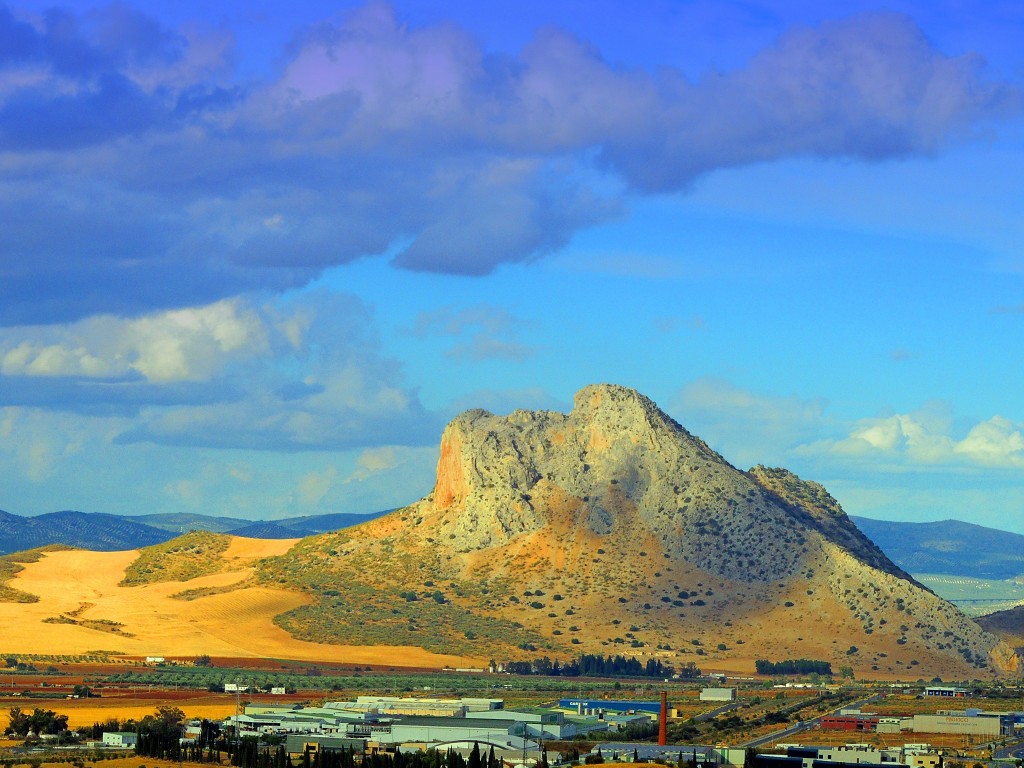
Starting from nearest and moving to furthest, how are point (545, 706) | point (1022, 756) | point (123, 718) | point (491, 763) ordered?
point (491, 763) < point (1022, 756) < point (123, 718) < point (545, 706)

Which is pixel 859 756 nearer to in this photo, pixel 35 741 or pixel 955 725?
pixel 955 725

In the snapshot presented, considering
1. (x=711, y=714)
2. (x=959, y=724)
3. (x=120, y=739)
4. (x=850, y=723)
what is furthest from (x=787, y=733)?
(x=120, y=739)

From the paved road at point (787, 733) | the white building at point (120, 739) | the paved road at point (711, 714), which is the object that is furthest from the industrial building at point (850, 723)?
the white building at point (120, 739)

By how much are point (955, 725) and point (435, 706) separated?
1905 inches

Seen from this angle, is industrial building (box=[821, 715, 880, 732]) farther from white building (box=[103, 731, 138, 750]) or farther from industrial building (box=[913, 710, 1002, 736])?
white building (box=[103, 731, 138, 750])

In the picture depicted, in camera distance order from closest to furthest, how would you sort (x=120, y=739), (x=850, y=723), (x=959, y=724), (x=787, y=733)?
(x=120, y=739)
(x=787, y=733)
(x=959, y=724)
(x=850, y=723)

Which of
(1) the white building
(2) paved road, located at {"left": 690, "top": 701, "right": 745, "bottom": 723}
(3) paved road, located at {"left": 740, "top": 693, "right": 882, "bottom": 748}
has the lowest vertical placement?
(1) the white building

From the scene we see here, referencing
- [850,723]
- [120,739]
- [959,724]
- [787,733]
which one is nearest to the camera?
[120,739]

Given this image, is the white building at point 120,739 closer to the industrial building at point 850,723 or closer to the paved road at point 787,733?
the paved road at point 787,733

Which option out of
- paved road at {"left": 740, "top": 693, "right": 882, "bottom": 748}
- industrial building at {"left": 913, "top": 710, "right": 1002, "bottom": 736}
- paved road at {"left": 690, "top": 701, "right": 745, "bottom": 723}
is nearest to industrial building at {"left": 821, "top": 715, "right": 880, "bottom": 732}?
paved road at {"left": 740, "top": 693, "right": 882, "bottom": 748}

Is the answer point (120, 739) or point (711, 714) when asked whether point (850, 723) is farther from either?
point (120, 739)

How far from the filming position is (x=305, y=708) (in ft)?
A: 595

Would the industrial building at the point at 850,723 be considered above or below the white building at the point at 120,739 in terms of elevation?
above

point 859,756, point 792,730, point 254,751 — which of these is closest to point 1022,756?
point 859,756
